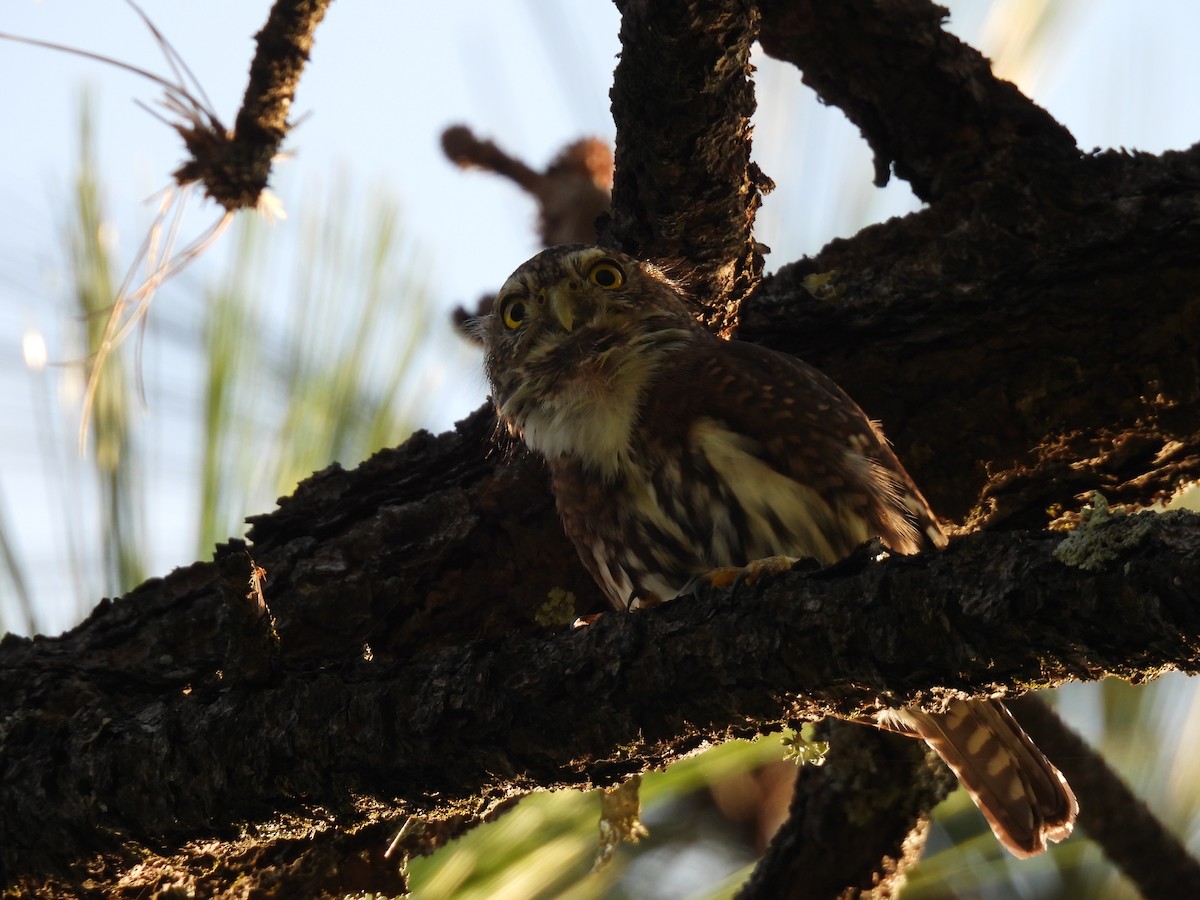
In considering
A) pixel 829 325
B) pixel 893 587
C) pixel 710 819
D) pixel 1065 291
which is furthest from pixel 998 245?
pixel 710 819

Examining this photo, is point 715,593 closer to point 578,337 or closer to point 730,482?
point 730,482

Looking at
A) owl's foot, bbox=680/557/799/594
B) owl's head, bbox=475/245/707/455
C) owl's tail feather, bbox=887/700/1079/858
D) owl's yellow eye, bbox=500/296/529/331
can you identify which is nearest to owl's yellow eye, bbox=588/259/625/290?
owl's head, bbox=475/245/707/455

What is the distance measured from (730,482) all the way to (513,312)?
100 centimetres

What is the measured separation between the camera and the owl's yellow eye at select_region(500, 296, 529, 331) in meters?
3.38

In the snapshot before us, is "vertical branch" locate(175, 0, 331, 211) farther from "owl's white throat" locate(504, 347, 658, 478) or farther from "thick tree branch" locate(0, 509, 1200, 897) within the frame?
"thick tree branch" locate(0, 509, 1200, 897)

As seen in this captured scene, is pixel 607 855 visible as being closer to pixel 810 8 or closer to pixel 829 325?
pixel 829 325

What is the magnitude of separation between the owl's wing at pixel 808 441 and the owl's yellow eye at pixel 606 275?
0.48m

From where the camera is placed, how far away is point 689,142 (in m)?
2.51

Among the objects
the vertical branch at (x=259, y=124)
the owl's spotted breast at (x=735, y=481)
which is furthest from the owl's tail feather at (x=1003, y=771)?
the vertical branch at (x=259, y=124)

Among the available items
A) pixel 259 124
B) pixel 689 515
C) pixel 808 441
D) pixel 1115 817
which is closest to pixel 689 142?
pixel 808 441

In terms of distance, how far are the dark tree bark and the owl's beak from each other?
0.34 meters

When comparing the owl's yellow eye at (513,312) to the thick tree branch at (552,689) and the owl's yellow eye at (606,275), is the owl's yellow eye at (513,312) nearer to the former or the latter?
the owl's yellow eye at (606,275)

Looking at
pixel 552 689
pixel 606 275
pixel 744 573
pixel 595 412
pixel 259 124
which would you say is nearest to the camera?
pixel 552 689

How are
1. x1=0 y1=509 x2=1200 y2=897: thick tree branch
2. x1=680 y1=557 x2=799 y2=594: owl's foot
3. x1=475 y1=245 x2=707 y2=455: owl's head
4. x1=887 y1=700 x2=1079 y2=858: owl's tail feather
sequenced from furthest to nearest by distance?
x1=475 y1=245 x2=707 y2=455: owl's head → x1=887 y1=700 x2=1079 y2=858: owl's tail feather → x1=680 y1=557 x2=799 y2=594: owl's foot → x1=0 y1=509 x2=1200 y2=897: thick tree branch
